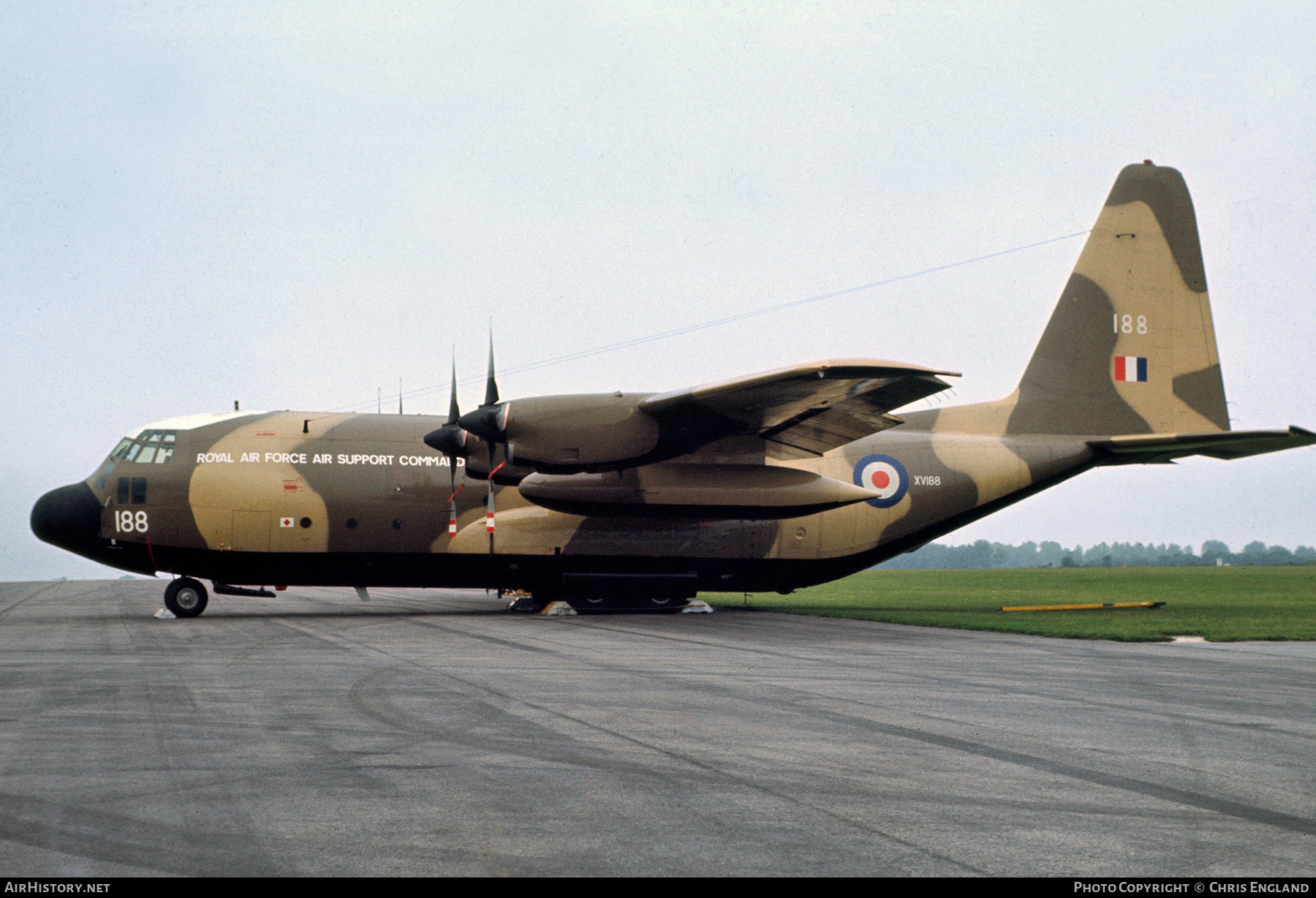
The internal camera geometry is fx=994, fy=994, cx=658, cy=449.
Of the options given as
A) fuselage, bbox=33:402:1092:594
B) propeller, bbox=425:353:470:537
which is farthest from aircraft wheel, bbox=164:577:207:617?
propeller, bbox=425:353:470:537

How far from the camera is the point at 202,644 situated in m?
14.3

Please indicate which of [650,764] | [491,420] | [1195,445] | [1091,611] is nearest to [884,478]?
[1091,611]

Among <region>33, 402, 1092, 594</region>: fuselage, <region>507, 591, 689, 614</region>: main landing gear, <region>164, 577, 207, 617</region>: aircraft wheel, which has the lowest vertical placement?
<region>507, 591, 689, 614</region>: main landing gear

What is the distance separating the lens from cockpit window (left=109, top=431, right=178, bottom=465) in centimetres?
2034

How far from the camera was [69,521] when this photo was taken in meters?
19.9

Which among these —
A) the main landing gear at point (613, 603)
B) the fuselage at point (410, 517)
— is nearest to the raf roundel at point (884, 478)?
the fuselage at point (410, 517)

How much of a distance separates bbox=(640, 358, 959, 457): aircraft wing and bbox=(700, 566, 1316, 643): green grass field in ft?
13.9

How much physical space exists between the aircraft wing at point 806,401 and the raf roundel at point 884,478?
95.6 inches

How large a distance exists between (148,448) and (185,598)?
10.4ft

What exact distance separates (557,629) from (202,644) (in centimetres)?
591

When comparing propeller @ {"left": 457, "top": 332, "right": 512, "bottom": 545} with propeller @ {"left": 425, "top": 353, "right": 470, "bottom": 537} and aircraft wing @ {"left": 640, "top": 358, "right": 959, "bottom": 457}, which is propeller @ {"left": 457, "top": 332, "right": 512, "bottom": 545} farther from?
aircraft wing @ {"left": 640, "top": 358, "right": 959, "bottom": 457}

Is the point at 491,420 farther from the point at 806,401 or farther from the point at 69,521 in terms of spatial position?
the point at 69,521
